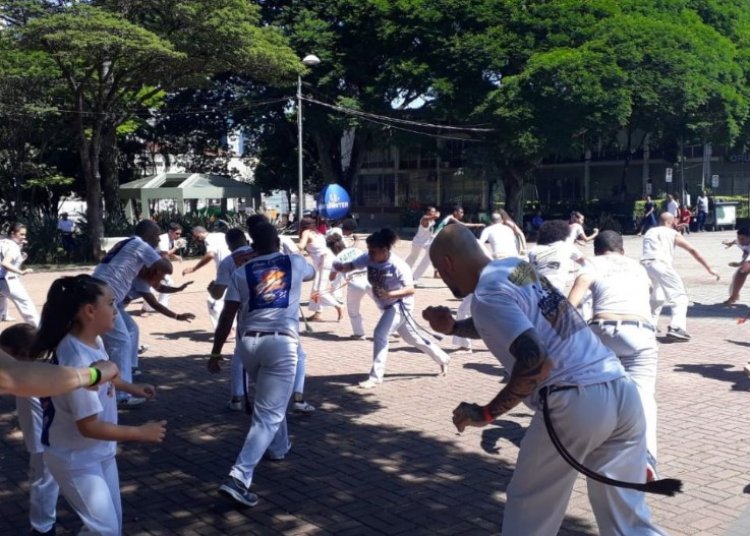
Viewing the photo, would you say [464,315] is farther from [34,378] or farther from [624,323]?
[34,378]

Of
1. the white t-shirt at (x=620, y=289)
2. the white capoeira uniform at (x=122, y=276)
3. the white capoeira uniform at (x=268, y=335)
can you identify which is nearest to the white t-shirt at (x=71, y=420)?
the white capoeira uniform at (x=268, y=335)

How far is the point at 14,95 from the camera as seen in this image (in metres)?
28.5

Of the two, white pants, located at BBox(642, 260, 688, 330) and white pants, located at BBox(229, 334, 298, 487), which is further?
white pants, located at BBox(642, 260, 688, 330)

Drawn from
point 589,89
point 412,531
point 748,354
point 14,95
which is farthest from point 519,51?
point 412,531

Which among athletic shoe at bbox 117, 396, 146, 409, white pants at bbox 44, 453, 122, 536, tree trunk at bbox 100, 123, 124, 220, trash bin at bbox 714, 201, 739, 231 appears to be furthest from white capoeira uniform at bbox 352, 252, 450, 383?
trash bin at bbox 714, 201, 739, 231

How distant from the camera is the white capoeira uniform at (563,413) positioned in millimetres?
3428

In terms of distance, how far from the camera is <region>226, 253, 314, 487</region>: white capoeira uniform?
17.6 ft

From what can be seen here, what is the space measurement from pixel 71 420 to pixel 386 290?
16.5 ft

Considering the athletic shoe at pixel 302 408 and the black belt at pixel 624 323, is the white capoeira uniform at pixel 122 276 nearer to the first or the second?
the athletic shoe at pixel 302 408

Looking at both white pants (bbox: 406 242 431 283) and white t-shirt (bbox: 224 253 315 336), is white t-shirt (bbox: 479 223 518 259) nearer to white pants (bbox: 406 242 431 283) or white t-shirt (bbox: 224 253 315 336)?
white pants (bbox: 406 242 431 283)

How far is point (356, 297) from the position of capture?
1166 cm

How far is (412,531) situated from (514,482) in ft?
4.93

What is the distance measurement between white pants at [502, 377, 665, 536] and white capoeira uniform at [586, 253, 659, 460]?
2.02m

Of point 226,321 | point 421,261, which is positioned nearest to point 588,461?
point 226,321
